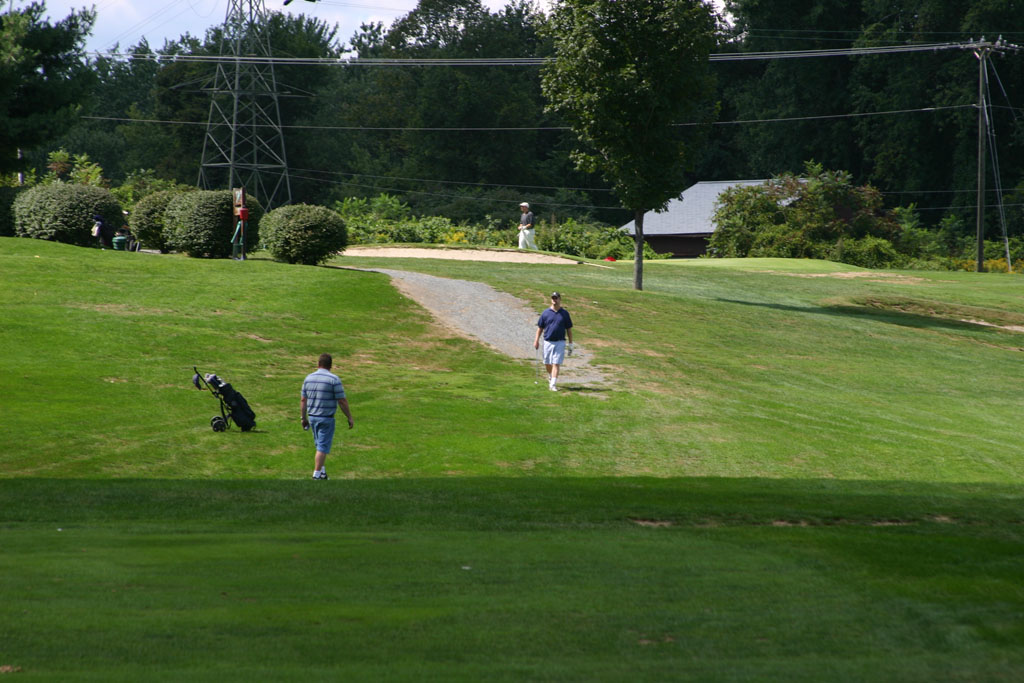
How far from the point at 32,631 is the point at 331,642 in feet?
6.44

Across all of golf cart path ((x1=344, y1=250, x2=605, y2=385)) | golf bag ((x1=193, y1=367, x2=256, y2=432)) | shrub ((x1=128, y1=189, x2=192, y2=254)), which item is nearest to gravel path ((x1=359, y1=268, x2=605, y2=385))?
golf cart path ((x1=344, y1=250, x2=605, y2=385))

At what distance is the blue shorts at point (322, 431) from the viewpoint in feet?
48.9

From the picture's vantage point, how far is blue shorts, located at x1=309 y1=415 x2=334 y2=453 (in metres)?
14.9

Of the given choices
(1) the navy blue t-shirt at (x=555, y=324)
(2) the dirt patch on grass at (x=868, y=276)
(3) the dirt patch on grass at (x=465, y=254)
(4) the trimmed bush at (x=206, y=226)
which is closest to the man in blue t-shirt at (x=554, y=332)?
(1) the navy blue t-shirt at (x=555, y=324)

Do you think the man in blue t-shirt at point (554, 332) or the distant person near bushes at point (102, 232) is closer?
the man in blue t-shirt at point (554, 332)

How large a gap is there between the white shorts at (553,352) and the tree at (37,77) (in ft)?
35.1

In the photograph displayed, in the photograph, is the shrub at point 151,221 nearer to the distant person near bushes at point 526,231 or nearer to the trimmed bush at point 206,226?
the trimmed bush at point 206,226

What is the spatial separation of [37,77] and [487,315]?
A: 12.8 metres

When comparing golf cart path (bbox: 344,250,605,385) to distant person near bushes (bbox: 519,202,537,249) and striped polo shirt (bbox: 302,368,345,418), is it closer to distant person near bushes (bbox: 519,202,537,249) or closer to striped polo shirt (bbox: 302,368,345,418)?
striped polo shirt (bbox: 302,368,345,418)

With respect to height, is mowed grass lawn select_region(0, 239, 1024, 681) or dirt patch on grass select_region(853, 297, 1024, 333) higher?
dirt patch on grass select_region(853, 297, 1024, 333)

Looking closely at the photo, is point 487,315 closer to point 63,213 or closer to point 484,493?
point 63,213

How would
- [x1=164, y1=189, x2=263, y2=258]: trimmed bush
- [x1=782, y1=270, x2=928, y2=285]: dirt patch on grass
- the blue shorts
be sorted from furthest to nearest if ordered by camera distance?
[x1=782, y1=270, x2=928, y2=285]: dirt patch on grass → [x1=164, y1=189, x2=263, y2=258]: trimmed bush → the blue shorts

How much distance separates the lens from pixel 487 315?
30.4m

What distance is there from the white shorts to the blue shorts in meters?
7.72
